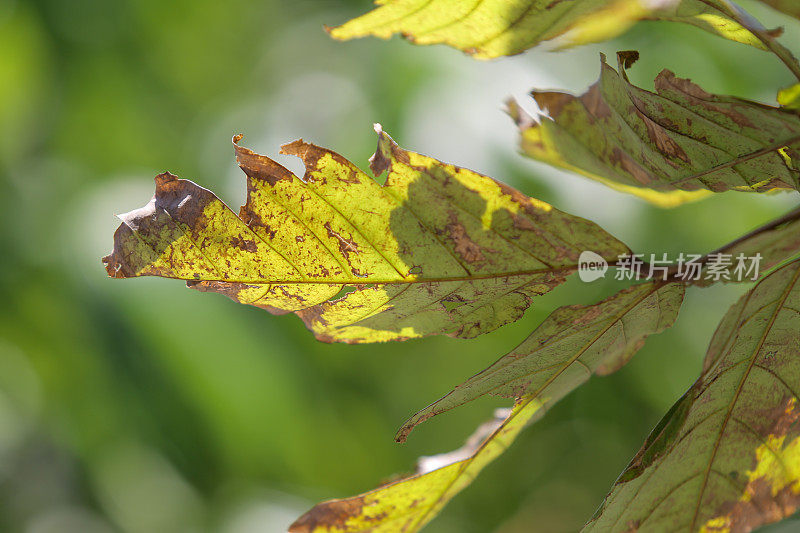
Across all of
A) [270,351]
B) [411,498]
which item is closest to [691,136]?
[411,498]

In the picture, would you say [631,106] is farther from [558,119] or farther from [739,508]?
[739,508]

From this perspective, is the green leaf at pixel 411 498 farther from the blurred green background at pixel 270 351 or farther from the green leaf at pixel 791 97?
the blurred green background at pixel 270 351

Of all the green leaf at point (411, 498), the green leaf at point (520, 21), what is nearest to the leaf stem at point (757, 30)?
the green leaf at point (520, 21)

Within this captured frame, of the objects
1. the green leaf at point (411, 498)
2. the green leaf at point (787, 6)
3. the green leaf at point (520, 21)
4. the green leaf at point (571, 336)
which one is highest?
the green leaf at point (520, 21)

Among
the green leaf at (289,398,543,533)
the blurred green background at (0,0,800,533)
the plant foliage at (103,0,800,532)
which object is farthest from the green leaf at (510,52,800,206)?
the blurred green background at (0,0,800,533)

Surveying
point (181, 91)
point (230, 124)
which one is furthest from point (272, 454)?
point (181, 91)

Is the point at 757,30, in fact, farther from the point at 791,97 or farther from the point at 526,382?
the point at 526,382

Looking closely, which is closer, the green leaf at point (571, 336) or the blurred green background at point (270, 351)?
the green leaf at point (571, 336)
